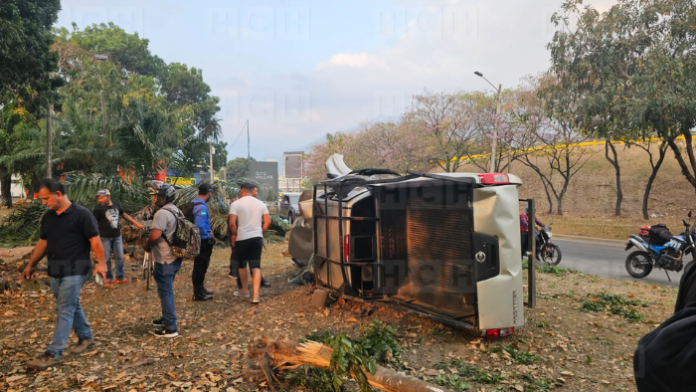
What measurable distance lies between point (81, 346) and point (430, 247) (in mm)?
3889

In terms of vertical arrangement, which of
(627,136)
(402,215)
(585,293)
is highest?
(627,136)

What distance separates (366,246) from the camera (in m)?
6.00

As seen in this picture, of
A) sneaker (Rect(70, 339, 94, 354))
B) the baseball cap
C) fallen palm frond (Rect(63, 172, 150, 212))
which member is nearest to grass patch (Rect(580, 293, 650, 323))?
the baseball cap

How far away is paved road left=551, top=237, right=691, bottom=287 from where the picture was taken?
9867mm

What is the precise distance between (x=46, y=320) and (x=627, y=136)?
18939mm

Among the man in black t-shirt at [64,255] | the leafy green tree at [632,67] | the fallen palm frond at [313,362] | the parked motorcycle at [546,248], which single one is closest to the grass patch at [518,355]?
the fallen palm frond at [313,362]

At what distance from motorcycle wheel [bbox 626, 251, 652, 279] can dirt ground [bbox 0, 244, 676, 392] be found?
5.66 feet

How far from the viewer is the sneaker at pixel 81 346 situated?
4832 mm

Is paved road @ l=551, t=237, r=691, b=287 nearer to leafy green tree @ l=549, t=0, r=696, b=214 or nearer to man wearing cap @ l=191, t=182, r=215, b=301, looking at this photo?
leafy green tree @ l=549, t=0, r=696, b=214

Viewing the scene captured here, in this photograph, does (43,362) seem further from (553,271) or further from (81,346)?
(553,271)

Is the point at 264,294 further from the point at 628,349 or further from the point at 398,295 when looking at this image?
the point at 628,349

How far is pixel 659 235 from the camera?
365 inches

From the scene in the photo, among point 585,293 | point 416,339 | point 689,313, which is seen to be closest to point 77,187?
point 416,339

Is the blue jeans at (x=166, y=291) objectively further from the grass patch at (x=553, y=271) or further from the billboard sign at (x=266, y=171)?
the billboard sign at (x=266, y=171)
